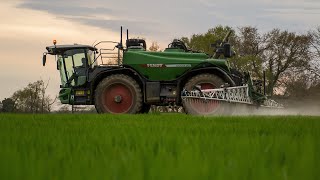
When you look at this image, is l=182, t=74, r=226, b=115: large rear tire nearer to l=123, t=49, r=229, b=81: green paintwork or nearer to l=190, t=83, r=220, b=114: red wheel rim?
l=190, t=83, r=220, b=114: red wheel rim

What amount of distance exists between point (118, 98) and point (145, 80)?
1.14 metres

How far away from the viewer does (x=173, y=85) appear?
16516mm

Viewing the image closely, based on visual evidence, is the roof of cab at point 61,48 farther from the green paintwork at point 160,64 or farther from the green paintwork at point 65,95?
the green paintwork at point 160,64

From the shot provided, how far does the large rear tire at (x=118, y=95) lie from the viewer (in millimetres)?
16047

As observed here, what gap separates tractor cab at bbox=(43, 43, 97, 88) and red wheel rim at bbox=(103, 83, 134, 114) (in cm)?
126

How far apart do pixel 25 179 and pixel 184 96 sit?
13.5m

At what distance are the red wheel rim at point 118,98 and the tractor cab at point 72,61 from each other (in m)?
1.26

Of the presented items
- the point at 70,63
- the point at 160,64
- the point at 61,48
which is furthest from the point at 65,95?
the point at 160,64

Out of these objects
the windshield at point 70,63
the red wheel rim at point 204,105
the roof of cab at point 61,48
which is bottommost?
the red wheel rim at point 204,105

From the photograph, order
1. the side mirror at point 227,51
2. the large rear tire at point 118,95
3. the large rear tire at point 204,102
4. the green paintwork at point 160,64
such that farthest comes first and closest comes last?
the side mirror at point 227,51, the green paintwork at point 160,64, the large rear tire at point 118,95, the large rear tire at point 204,102

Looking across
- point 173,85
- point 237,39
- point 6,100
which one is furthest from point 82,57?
point 237,39

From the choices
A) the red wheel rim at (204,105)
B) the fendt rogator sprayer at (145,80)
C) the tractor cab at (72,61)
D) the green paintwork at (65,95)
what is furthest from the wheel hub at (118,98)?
the red wheel rim at (204,105)

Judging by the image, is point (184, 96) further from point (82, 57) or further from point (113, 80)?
point (82, 57)

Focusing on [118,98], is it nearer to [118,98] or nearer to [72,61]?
[118,98]
